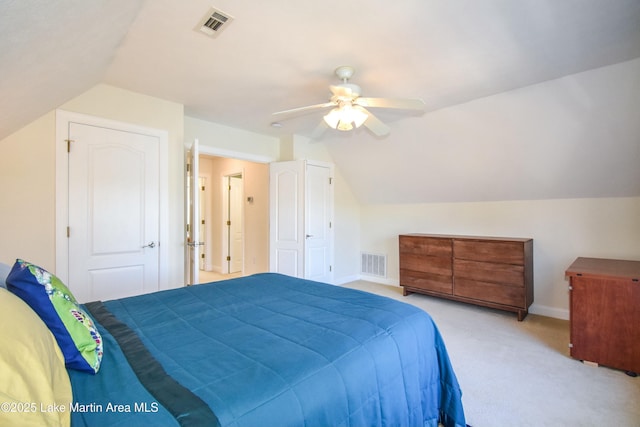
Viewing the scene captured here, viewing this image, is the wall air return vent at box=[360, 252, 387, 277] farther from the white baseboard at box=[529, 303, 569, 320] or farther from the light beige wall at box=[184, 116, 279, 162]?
the light beige wall at box=[184, 116, 279, 162]

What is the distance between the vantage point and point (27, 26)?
50.2 inches

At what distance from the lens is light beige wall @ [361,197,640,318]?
10.7ft

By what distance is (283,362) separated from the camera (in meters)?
1.15

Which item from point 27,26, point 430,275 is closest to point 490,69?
point 430,275

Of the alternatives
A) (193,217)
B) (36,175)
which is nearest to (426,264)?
(193,217)

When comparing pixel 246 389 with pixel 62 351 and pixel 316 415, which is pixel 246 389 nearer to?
pixel 316 415

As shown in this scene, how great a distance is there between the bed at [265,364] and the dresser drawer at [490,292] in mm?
2367

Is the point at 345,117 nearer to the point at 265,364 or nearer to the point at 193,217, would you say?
the point at 193,217

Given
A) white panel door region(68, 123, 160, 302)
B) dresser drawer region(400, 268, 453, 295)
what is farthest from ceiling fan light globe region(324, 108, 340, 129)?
dresser drawer region(400, 268, 453, 295)

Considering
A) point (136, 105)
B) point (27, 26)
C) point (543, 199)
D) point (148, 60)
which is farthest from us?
point (543, 199)

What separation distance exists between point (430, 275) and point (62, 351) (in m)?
4.09

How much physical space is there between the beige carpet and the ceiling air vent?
9.82 feet

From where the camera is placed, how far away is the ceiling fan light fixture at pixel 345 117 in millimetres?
2518

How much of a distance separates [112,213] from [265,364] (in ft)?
8.73
